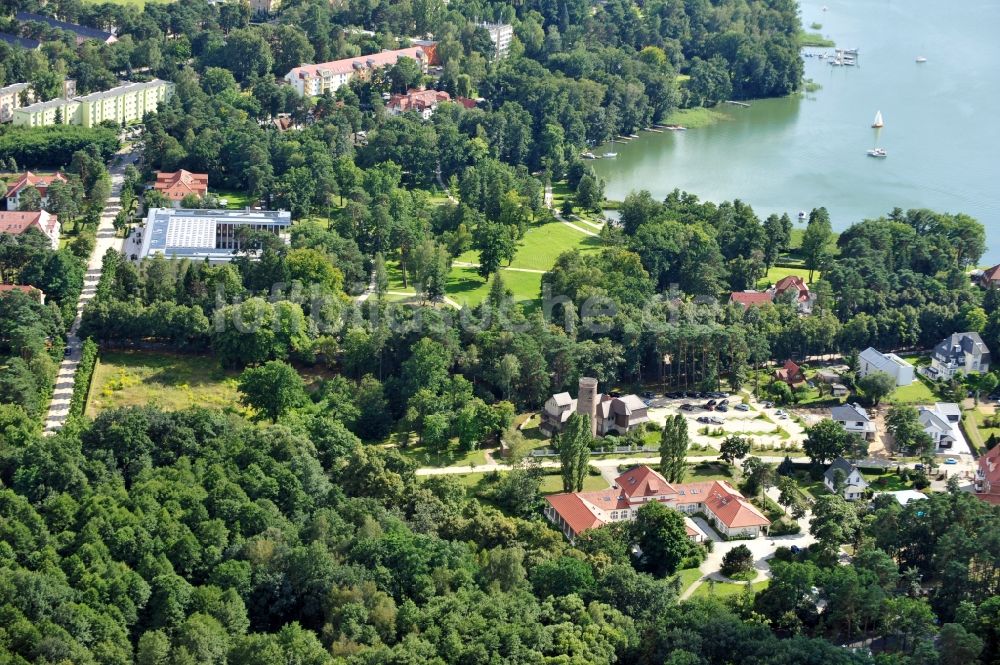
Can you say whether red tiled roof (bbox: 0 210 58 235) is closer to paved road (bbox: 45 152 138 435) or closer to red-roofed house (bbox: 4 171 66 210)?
paved road (bbox: 45 152 138 435)

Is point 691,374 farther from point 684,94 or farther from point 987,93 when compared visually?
point 987,93

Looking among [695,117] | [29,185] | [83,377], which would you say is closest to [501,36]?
[695,117]

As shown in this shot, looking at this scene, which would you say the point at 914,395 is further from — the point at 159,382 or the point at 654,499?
the point at 159,382

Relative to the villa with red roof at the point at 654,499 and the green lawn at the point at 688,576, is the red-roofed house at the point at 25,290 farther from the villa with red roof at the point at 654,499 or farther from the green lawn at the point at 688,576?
the green lawn at the point at 688,576

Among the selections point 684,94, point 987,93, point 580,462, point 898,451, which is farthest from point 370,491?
point 987,93

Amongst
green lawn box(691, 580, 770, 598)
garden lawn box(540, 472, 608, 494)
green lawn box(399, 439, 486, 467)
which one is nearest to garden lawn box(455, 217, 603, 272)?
green lawn box(399, 439, 486, 467)
